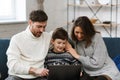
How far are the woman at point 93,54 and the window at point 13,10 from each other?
1.76 meters

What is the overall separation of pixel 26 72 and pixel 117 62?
3.27 feet

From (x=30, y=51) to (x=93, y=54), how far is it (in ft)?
2.00

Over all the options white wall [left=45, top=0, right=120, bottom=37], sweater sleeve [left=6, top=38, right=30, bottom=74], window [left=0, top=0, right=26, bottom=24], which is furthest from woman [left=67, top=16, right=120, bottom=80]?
white wall [left=45, top=0, right=120, bottom=37]

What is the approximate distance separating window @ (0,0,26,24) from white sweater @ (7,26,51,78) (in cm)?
172

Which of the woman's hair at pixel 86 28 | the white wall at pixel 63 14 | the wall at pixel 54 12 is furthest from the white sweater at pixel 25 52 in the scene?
the white wall at pixel 63 14

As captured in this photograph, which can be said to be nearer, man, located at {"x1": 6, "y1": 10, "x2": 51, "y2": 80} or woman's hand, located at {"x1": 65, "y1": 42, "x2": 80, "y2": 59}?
man, located at {"x1": 6, "y1": 10, "x2": 51, "y2": 80}

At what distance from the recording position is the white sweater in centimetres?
229

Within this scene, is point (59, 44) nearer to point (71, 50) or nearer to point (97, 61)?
point (71, 50)

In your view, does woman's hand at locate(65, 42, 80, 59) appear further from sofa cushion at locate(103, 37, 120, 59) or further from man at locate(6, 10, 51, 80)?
sofa cushion at locate(103, 37, 120, 59)

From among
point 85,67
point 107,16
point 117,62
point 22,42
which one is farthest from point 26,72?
point 107,16

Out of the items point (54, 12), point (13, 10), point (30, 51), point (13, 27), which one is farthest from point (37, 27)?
point (54, 12)

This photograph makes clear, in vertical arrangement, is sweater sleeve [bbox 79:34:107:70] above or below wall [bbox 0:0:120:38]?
below

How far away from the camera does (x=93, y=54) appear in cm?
254

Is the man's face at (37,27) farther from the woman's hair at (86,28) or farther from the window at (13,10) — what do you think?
the window at (13,10)
